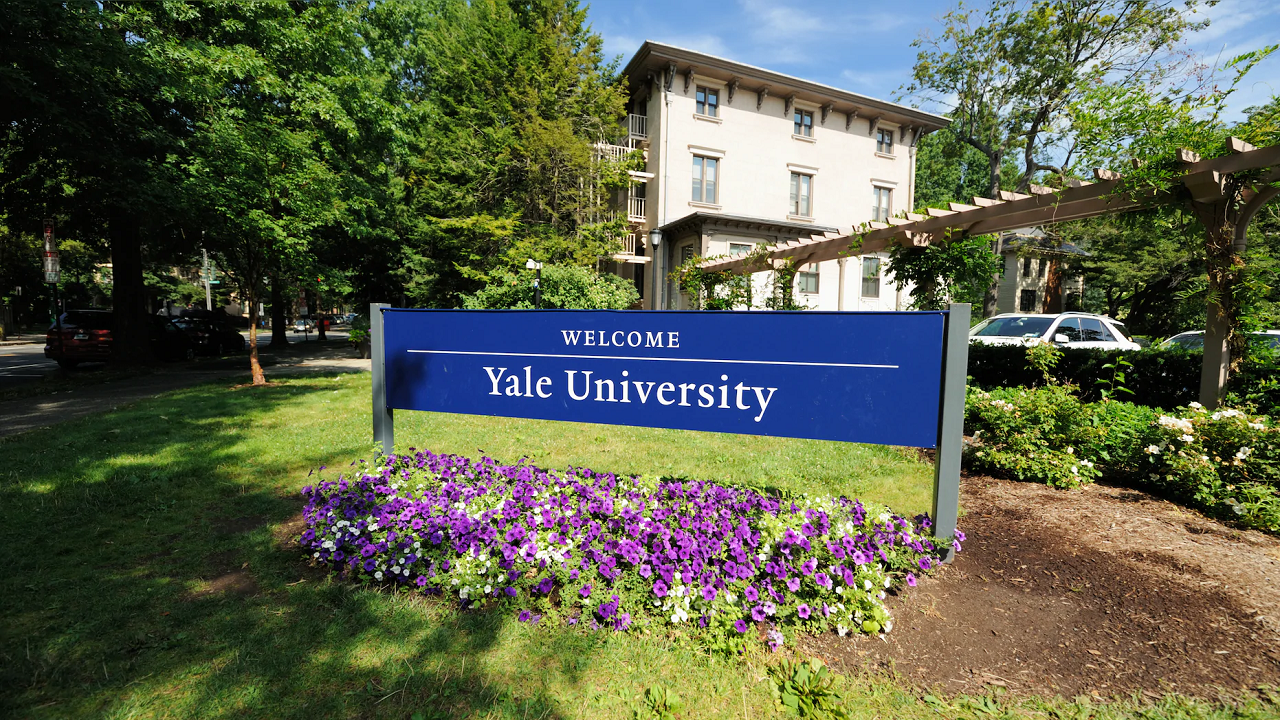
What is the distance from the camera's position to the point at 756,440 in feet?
21.2

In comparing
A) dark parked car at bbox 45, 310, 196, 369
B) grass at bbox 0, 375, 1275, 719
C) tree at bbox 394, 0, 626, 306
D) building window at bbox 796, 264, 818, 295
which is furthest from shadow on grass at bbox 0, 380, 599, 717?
building window at bbox 796, 264, 818, 295

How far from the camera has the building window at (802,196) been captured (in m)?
23.6

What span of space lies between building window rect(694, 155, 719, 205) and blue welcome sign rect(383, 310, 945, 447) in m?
19.4

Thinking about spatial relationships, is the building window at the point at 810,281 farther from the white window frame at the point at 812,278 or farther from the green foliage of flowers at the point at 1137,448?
the green foliage of flowers at the point at 1137,448

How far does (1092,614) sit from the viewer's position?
2.58 m

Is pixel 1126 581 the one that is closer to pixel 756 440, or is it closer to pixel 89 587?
pixel 756 440

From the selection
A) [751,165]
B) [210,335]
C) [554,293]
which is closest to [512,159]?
[554,293]

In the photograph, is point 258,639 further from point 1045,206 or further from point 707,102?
point 707,102

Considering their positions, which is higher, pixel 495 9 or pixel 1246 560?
pixel 495 9

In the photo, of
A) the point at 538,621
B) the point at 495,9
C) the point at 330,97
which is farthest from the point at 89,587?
the point at 495,9

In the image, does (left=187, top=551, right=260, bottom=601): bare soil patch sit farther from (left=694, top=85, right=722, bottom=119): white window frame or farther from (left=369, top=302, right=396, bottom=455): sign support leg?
(left=694, top=85, right=722, bottom=119): white window frame

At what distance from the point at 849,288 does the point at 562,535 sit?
74.8ft

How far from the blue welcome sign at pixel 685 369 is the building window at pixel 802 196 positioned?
72.9ft

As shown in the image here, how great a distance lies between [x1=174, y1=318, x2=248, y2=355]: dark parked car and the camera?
17.5 metres
